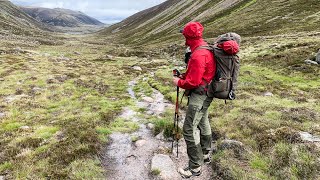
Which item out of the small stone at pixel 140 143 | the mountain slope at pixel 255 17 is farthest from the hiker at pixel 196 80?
the mountain slope at pixel 255 17

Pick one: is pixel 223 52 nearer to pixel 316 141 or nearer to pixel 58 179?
pixel 316 141

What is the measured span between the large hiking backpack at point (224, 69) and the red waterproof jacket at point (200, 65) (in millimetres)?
136

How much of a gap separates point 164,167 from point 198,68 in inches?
168

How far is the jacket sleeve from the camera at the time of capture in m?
8.13

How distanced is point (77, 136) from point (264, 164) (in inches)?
328

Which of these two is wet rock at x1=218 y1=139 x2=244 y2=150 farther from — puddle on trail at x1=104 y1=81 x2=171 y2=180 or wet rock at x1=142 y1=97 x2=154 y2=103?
wet rock at x1=142 y1=97 x2=154 y2=103

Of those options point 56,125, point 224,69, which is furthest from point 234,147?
point 56,125

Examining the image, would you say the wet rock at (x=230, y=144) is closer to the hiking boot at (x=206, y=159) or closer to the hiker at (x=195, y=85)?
the hiking boot at (x=206, y=159)

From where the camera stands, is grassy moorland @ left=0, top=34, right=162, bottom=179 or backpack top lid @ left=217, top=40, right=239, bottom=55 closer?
backpack top lid @ left=217, top=40, right=239, bottom=55

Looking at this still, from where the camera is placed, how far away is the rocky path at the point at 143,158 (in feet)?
32.6

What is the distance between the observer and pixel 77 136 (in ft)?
42.8

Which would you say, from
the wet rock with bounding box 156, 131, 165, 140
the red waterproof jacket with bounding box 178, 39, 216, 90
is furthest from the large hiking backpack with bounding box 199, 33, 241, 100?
the wet rock with bounding box 156, 131, 165, 140

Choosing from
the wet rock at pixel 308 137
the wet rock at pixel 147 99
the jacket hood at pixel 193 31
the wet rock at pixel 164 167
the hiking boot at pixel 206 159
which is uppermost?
the jacket hood at pixel 193 31

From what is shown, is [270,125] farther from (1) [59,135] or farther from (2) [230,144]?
(1) [59,135]
